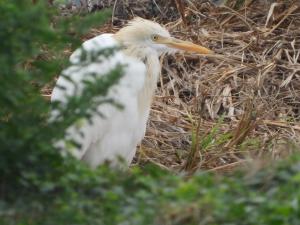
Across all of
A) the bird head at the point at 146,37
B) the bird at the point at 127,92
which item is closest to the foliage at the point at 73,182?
the bird at the point at 127,92

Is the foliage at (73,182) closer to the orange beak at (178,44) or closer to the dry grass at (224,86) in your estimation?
the orange beak at (178,44)

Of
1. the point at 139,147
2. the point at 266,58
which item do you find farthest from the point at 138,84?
the point at 266,58

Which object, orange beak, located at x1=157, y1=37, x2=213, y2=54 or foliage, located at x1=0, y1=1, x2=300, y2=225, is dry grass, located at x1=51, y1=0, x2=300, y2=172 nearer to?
orange beak, located at x1=157, y1=37, x2=213, y2=54

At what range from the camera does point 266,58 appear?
29.6 ft

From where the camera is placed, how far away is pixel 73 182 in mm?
4863

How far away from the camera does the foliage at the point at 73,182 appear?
180 inches

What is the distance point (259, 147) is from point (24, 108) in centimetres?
291

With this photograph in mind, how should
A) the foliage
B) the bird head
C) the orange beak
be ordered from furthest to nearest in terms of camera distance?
the orange beak
the bird head
the foliage

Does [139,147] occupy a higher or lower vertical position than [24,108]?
lower

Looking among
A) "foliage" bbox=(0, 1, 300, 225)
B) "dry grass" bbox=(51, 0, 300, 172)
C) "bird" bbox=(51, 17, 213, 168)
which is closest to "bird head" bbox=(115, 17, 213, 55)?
"bird" bbox=(51, 17, 213, 168)

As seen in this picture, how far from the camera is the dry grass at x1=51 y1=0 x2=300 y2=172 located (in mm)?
7801

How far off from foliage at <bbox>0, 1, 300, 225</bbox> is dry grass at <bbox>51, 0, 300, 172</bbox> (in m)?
2.36

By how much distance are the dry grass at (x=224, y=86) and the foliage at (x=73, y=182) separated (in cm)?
236

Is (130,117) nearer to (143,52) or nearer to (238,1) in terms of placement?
(143,52)
